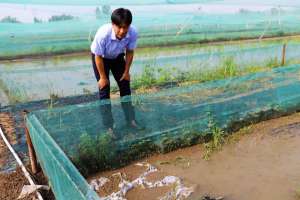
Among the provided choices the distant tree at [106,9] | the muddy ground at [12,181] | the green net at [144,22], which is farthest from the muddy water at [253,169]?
the distant tree at [106,9]

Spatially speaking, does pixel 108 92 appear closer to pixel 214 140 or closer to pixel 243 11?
pixel 214 140

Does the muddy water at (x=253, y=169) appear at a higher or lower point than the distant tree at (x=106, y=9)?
lower

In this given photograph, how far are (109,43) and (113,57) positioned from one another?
21 cm

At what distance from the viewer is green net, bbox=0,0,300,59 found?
8.24m

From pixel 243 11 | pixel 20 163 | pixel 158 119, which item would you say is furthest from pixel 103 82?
pixel 243 11

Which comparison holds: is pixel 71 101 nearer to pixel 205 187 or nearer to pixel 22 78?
pixel 22 78

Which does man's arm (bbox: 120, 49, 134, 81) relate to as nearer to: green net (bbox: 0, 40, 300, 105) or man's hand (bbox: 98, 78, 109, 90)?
man's hand (bbox: 98, 78, 109, 90)

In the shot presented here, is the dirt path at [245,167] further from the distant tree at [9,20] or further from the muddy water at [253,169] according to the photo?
the distant tree at [9,20]

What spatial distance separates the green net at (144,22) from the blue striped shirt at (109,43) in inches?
189

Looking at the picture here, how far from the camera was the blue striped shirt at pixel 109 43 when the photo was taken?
3604 mm

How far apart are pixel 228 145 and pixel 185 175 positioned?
2.64 ft

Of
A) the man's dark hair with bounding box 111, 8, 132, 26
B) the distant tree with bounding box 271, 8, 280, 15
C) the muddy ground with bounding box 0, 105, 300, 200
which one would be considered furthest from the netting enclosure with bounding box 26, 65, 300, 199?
the distant tree with bounding box 271, 8, 280, 15

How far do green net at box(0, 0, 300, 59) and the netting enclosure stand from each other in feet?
15.2

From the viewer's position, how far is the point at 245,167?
3566 mm
